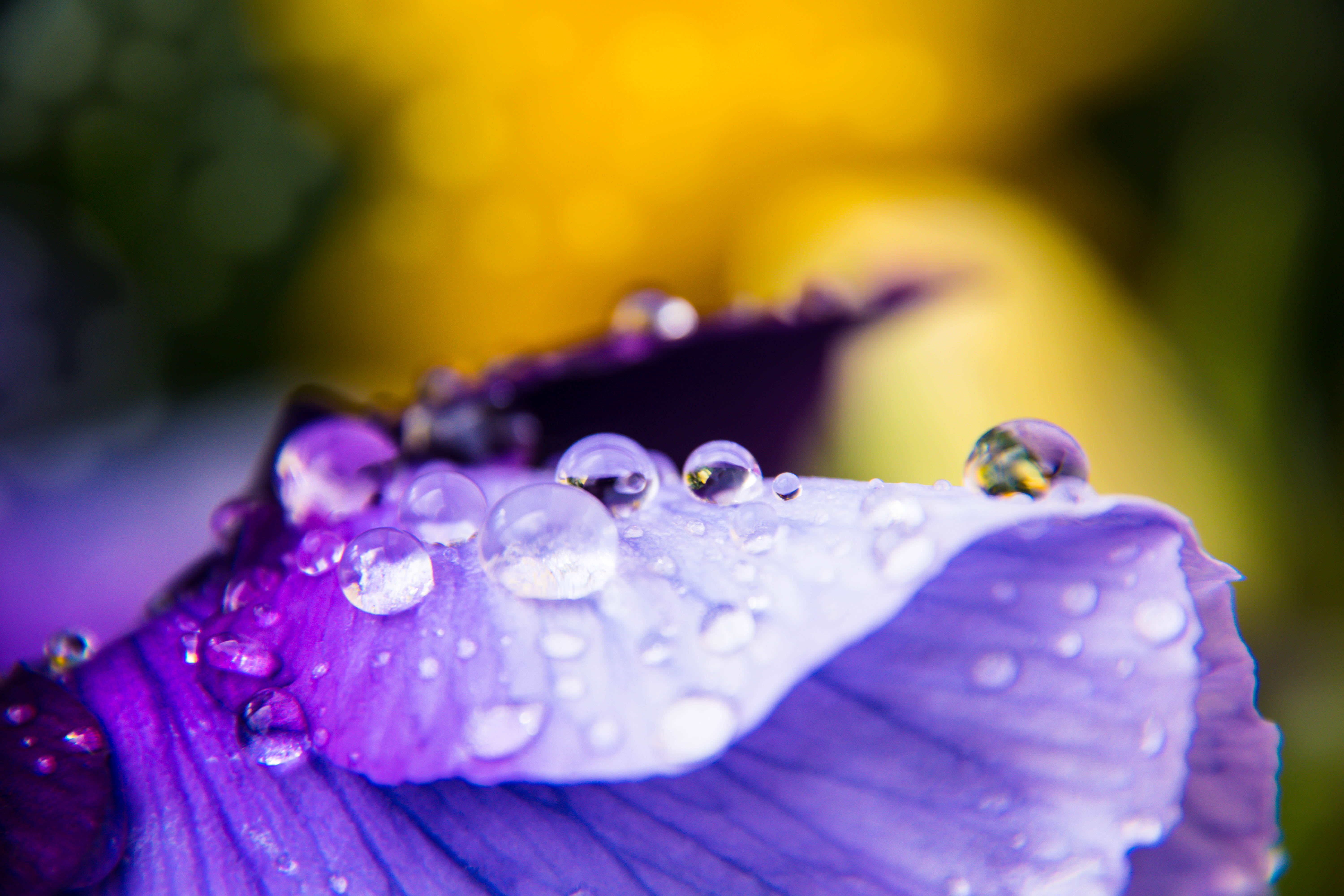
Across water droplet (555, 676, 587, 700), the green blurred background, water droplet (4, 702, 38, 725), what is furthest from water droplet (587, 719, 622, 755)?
the green blurred background

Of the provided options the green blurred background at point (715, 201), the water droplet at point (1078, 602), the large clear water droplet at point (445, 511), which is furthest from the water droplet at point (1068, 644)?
the green blurred background at point (715, 201)

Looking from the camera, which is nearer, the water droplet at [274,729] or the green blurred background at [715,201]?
the water droplet at [274,729]

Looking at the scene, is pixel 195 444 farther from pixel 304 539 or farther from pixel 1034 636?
pixel 1034 636

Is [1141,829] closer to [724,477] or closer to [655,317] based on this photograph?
[724,477]

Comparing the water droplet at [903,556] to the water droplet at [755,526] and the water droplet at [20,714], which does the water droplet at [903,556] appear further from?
the water droplet at [20,714]

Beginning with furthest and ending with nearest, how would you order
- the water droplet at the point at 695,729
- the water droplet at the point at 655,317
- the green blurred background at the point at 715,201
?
1. the green blurred background at the point at 715,201
2. the water droplet at the point at 655,317
3. the water droplet at the point at 695,729

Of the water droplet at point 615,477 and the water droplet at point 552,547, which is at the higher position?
the water droplet at point 615,477

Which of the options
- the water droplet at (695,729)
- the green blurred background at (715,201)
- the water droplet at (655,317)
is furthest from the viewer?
the green blurred background at (715,201)

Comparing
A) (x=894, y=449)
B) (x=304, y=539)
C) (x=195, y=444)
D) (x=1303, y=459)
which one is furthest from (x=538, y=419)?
(x=1303, y=459)
